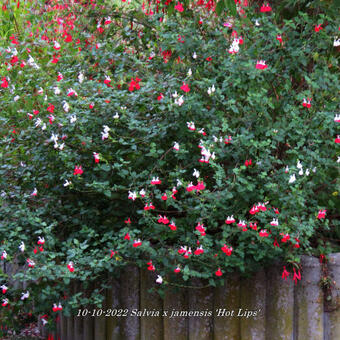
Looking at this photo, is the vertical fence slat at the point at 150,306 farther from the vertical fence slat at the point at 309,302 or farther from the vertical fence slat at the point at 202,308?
the vertical fence slat at the point at 309,302

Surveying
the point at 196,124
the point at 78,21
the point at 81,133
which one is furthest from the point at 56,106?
the point at 78,21

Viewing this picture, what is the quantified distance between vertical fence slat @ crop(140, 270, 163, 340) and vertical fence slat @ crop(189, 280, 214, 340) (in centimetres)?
25

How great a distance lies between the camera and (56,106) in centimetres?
347

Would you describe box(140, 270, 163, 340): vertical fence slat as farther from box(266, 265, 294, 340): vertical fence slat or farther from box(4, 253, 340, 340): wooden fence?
box(266, 265, 294, 340): vertical fence slat

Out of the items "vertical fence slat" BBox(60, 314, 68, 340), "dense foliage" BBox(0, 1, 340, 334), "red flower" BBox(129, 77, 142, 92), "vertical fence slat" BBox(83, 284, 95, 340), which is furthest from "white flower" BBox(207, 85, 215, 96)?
"vertical fence slat" BBox(60, 314, 68, 340)

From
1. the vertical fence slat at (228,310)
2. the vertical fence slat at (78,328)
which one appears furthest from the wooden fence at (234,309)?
the vertical fence slat at (78,328)

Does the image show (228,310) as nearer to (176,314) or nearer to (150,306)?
(176,314)

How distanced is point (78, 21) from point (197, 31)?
130 cm

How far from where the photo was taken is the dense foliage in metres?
2.92

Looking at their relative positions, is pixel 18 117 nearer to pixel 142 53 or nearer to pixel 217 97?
pixel 142 53

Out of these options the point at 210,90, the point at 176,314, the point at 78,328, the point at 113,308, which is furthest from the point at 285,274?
the point at 78,328

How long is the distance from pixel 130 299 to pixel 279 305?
1.02 m

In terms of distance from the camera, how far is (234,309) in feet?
10.9

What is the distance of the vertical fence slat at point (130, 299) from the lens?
143 inches
